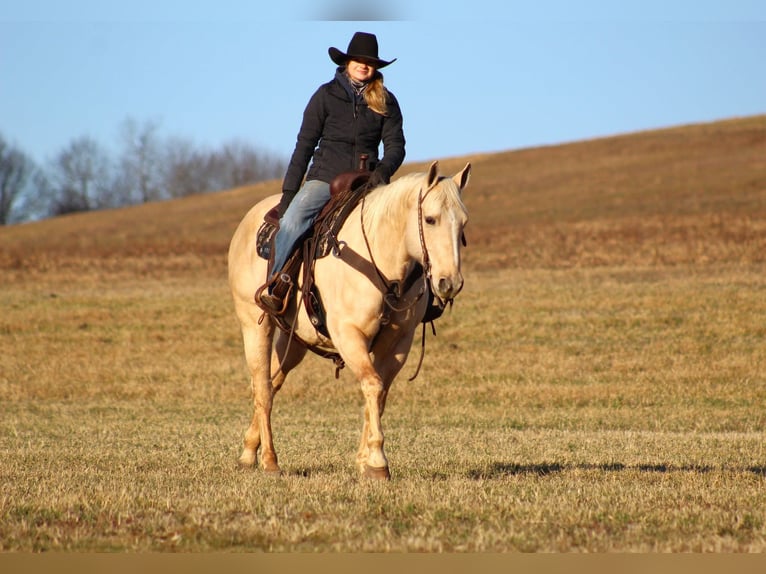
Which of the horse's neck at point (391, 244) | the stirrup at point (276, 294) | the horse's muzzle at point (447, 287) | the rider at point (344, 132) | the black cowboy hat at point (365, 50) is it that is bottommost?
the stirrup at point (276, 294)

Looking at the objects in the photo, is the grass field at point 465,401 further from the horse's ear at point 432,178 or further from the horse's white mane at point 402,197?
the horse's ear at point 432,178

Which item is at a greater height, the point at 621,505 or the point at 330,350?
the point at 330,350

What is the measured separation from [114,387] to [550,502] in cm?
1444

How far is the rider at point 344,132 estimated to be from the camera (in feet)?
30.5

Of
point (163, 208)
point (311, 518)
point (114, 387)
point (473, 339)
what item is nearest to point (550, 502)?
point (311, 518)

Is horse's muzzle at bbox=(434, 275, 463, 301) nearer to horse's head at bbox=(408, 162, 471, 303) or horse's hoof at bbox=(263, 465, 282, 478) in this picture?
horse's head at bbox=(408, 162, 471, 303)

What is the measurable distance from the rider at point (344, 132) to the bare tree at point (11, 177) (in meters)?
104

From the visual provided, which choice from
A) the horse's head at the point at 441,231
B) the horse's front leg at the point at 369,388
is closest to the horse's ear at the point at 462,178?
the horse's head at the point at 441,231

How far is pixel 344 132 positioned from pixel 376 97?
41 cm

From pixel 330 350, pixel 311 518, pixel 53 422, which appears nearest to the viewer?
pixel 311 518

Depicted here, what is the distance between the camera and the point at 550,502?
7.42m

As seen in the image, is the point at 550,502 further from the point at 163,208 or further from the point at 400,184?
the point at 163,208

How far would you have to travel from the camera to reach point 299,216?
9.38m

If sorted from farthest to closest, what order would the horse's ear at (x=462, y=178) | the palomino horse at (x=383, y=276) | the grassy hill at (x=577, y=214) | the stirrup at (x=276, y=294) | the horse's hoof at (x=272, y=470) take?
the grassy hill at (x=577, y=214), the stirrup at (x=276, y=294), the horse's hoof at (x=272, y=470), the horse's ear at (x=462, y=178), the palomino horse at (x=383, y=276)
